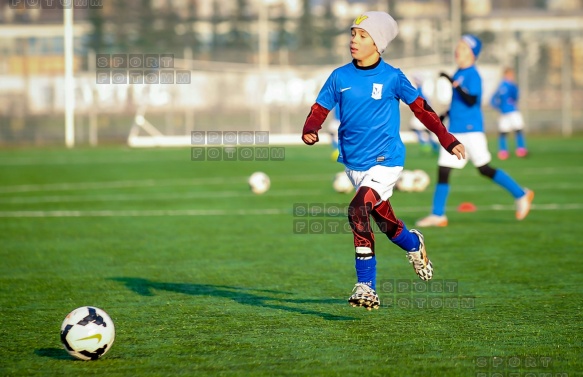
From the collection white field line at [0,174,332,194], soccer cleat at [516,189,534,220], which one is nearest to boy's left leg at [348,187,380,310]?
soccer cleat at [516,189,534,220]

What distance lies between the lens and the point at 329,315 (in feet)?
23.5

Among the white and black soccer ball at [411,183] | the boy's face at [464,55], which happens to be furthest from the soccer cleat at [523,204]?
the white and black soccer ball at [411,183]

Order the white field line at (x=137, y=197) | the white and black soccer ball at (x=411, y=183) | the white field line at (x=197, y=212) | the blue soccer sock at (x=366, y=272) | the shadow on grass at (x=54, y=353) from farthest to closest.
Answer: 1. the white and black soccer ball at (x=411, y=183)
2. the white field line at (x=137, y=197)
3. the white field line at (x=197, y=212)
4. the blue soccer sock at (x=366, y=272)
5. the shadow on grass at (x=54, y=353)

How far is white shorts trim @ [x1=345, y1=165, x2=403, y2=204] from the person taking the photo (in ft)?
23.6

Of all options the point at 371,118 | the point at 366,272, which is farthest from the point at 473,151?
the point at 366,272

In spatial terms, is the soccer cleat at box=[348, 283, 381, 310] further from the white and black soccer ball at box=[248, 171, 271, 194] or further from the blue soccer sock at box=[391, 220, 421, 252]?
the white and black soccer ball at box=[248, 171, 271, 194]

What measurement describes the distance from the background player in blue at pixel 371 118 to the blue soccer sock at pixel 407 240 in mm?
12

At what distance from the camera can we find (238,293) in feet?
26.7

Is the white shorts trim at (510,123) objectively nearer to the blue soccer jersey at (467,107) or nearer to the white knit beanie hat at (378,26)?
the blue soccer jersey at (467,107)

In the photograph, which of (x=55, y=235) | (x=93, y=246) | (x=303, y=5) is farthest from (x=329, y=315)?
(x=303, y=5)

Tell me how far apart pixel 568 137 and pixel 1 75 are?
2173cm

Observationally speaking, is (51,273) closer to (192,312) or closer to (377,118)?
(192,312)

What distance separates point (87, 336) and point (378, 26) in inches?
125

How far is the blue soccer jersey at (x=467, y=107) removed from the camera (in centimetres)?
1244
